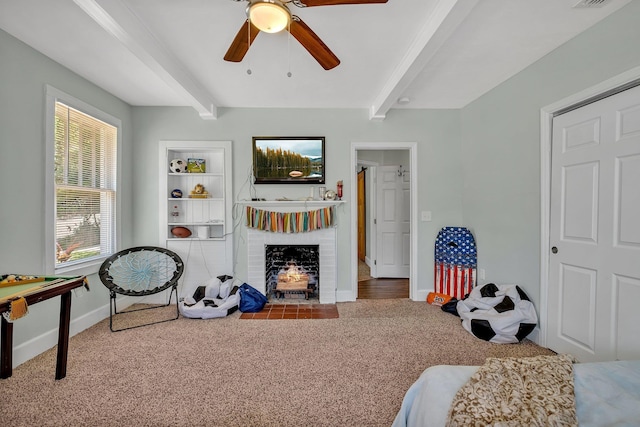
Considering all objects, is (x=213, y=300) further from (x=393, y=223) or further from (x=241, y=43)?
(x=393, y=223)

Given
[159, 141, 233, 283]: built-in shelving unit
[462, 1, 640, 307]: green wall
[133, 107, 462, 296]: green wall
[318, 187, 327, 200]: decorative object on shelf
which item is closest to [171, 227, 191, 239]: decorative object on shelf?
[159, 141, 233, 283]: built-in shelving unit

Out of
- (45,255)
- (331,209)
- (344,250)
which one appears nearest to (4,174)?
(45,255)

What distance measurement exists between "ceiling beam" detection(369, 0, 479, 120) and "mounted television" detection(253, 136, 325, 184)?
1.05m

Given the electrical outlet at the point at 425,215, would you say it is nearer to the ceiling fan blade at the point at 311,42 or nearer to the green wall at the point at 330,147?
the green wall at the point at 330,147

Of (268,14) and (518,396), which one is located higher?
(268,14)

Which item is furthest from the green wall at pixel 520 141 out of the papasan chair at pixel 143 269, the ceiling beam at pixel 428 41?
the papasan chair at pixel 143 269

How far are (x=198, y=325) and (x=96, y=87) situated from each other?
9.03 ft

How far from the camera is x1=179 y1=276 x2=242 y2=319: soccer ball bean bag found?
126 inches

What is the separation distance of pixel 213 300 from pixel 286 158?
1929 mm

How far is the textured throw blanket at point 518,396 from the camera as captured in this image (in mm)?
1013

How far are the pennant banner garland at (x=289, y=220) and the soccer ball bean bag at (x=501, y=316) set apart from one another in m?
1.87

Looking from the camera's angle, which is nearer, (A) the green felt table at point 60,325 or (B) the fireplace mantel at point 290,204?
(A) the green felt table at point 60,325

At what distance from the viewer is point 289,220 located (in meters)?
3.72

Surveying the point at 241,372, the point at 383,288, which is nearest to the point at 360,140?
the point at 383,288
